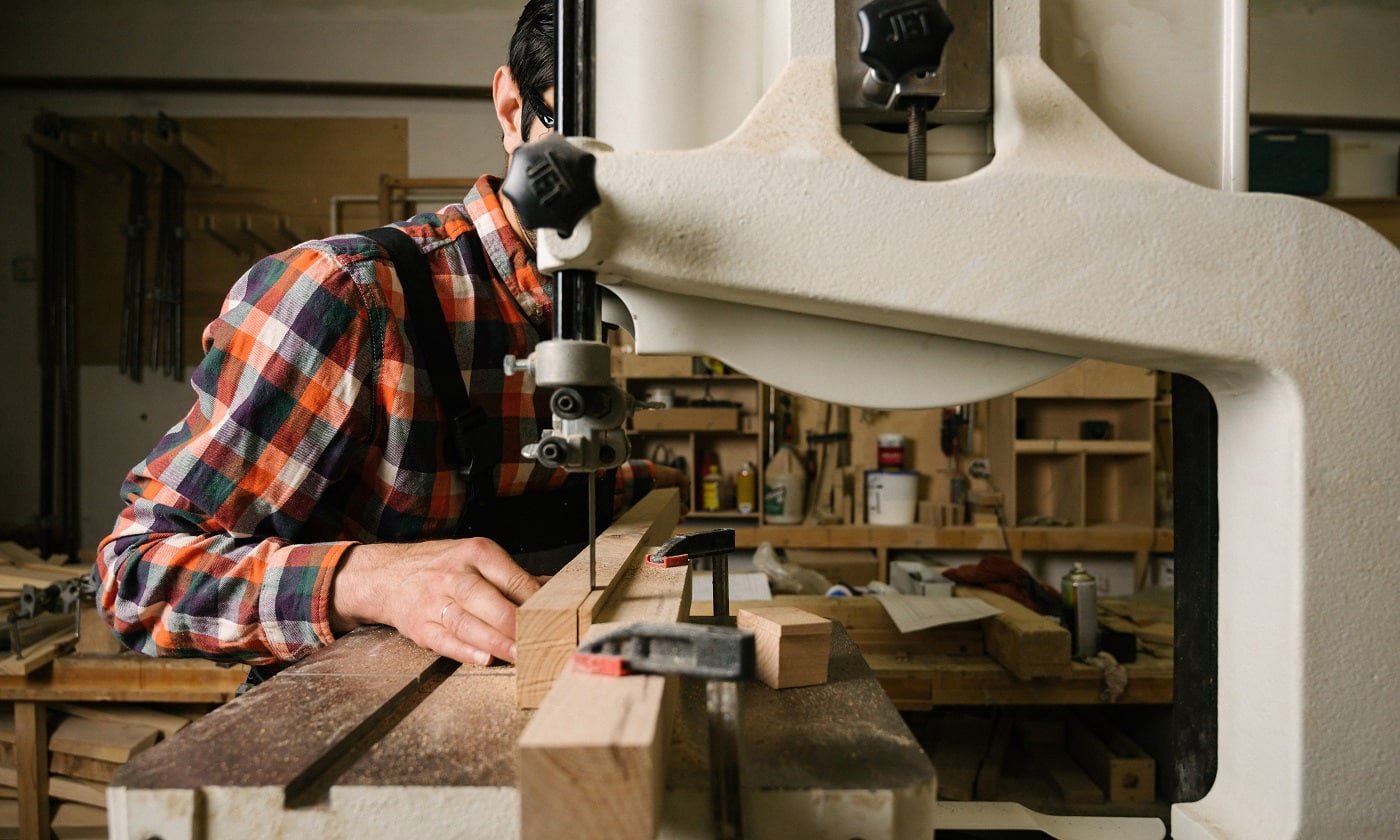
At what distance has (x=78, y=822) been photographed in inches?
93.6

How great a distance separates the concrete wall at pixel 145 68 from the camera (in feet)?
11.8

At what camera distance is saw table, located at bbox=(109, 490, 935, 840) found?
502mm

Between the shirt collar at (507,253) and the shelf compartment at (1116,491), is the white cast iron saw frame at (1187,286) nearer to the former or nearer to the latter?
the shirt collar at (507,253)

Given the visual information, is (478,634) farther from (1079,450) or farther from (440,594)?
(1079,450)

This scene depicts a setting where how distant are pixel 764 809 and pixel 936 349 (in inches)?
15.9

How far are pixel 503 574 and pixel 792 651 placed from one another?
0.31 m

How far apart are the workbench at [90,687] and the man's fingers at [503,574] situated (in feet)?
6.32

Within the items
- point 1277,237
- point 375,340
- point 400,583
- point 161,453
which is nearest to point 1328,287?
point 1277,237

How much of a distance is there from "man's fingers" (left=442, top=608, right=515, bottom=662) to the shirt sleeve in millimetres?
212

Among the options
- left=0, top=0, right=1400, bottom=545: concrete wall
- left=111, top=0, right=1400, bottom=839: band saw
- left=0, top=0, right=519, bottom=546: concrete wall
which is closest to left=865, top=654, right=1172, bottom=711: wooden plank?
left=111, top=0, right=1400, bottom=839: band saw

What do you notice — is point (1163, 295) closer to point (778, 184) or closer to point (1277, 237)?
point (1277, 237)

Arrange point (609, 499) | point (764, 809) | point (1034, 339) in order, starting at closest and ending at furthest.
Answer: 1. point (764, 809)
2. point (1034, 339)
3. point (609, 499)

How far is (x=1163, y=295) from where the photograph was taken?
1.99 feet

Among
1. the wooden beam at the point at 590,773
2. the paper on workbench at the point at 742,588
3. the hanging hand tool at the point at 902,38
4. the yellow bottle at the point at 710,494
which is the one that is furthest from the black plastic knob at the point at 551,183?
the yellow bottle at the point at 710,494
